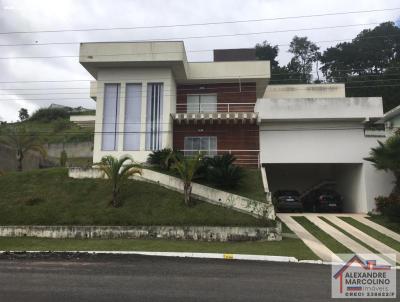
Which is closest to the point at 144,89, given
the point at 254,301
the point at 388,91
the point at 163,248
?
the point at 163,248

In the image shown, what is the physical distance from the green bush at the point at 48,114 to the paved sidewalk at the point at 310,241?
51.6 meters

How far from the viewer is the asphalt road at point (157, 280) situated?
7.91 metres

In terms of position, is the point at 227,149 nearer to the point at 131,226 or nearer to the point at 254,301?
the point at 131,226

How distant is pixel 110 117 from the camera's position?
2625 cm

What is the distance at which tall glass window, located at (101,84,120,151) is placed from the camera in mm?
25891

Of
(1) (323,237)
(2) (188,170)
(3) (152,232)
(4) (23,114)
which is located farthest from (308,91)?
(4) (23,114)

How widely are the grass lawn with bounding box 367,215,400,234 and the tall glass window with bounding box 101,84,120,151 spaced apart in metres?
16.2

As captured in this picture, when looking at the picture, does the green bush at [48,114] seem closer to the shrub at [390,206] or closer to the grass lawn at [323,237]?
the grass lawn at [323,237]

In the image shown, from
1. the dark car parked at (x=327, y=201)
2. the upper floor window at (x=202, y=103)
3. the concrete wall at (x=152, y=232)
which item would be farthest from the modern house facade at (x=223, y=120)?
the concrete wall at (x=152, y=232)

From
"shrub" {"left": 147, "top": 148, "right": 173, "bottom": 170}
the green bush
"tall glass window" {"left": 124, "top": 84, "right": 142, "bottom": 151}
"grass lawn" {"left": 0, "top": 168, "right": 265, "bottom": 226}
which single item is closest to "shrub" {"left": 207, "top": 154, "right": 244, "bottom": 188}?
"grass lawn" {"left": 0, "top": 168, "right": 265, "bottom": 226}

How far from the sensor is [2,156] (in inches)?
1154

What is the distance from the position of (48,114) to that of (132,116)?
145ft

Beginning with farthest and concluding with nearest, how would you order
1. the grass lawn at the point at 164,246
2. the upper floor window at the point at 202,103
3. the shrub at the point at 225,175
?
the upper floor window at the point at 202,103, the shrub at the point at 225,175, the grass lawn at the point at 164,246

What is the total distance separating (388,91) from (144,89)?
3977 centimetres
